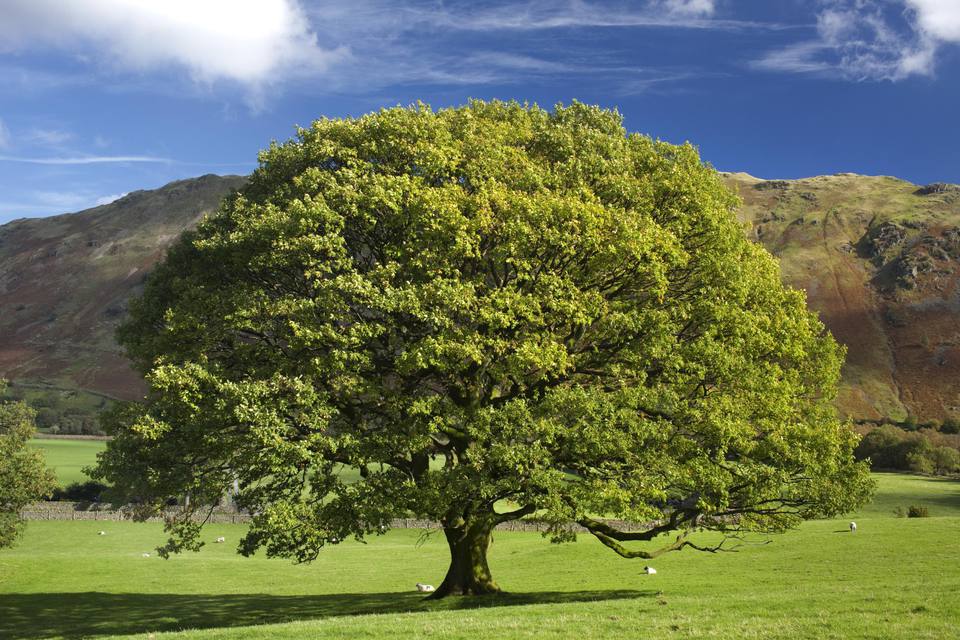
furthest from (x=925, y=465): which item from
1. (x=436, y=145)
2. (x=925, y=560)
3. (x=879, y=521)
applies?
(x=436, y=145)

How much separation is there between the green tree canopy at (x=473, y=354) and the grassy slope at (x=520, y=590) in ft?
11.6

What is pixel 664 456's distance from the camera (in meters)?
24.5

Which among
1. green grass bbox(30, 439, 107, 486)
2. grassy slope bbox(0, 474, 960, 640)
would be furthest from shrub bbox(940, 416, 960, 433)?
green grass bbox(30, 439, 107, 486)

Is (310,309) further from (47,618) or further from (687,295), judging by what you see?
(47,618)

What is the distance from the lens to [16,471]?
4912 centimetres

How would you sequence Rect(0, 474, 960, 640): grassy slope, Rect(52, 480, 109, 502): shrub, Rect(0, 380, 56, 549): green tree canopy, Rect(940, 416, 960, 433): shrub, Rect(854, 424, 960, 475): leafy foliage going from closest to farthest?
1. Rect(0, 474, 960, 640): grassy slope
2. Rect(0, 380, 56, 549): green tree canopy
3. Rect(52, 480, 109, 502): shrub
4. Rect(854, 424, 960, 475): leafy foliage
5. Rect(940, 416, 960, 433): shrub

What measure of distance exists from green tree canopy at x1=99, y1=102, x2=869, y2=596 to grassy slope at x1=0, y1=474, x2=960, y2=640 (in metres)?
3.54

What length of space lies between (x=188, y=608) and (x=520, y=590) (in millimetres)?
17206

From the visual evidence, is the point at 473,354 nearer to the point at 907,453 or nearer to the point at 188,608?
the point at 188,608

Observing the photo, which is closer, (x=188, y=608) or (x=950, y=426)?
(x=188, y=608)

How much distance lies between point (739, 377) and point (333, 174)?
54.6 ft

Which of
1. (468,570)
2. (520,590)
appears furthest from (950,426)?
(468,570)

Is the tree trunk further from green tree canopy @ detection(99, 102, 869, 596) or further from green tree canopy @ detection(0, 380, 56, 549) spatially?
green tree canopy @ detection(0, 380, 56, 549)

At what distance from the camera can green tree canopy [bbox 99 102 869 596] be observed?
22844mm
